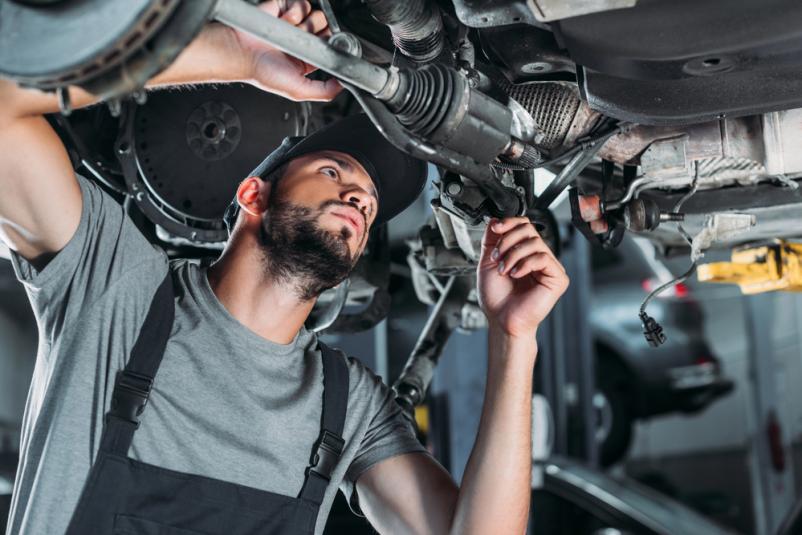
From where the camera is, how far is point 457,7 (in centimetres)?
106

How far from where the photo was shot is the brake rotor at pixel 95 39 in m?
0.69

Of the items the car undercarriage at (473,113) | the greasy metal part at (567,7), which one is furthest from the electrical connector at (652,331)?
the greasy metal part at (567,7)

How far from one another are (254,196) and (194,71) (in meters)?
0.52

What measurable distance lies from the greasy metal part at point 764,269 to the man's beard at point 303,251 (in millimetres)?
826

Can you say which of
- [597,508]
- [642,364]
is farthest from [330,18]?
[642,364]

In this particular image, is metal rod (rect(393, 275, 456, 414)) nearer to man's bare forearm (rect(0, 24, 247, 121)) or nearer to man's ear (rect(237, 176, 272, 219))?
man's ear (rect(237, 176, 272, 219))

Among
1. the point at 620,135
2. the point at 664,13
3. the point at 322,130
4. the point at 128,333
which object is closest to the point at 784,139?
the point at 620,135

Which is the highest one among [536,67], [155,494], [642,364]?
[642,364]

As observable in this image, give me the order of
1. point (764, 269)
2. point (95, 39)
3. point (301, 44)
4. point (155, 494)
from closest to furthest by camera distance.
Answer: point (95, 39)
point (301, 44)
point (155, 494)
point (764, 269)

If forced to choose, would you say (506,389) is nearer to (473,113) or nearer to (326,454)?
(326,454)

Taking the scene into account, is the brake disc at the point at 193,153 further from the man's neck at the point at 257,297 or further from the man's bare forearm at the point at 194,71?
the man's bare forearm at the point at 194,71

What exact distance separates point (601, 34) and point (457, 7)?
0.17m

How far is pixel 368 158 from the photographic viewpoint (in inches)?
62.4

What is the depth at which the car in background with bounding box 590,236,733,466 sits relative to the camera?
200 inches
